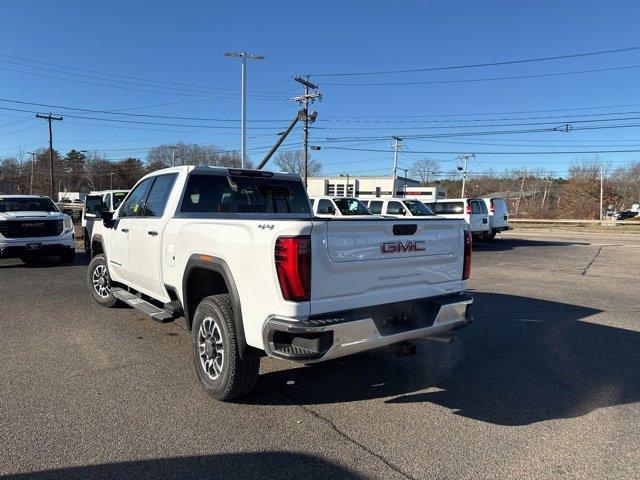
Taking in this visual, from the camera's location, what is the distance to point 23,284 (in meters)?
9.49

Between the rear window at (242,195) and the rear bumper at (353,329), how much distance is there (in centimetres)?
232

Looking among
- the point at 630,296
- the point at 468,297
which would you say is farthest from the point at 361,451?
the point at 630,296

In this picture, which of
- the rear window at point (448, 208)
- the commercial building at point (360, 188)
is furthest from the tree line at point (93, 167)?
Result: the rear window at point (448, 208)

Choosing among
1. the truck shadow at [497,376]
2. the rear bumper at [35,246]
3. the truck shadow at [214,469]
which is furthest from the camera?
the rear bumper at [35,246]

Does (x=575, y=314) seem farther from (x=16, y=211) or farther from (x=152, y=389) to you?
(x=16, y=211)

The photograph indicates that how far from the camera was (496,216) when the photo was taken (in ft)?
70.9

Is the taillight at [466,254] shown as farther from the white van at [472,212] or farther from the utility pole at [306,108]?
the utility pole at [306,108]

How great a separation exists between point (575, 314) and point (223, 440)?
6.02 m

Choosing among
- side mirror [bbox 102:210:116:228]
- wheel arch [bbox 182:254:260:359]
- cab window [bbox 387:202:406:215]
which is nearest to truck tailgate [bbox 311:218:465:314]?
wheel arch [bbox 182:254:260:359]

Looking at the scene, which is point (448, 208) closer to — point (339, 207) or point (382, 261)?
point (339, 207)

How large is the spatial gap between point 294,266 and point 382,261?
2.67ft

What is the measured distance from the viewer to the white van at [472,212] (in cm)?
2042

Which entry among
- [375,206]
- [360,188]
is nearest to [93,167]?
[360,188]

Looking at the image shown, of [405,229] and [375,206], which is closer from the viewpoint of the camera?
[405,229]
